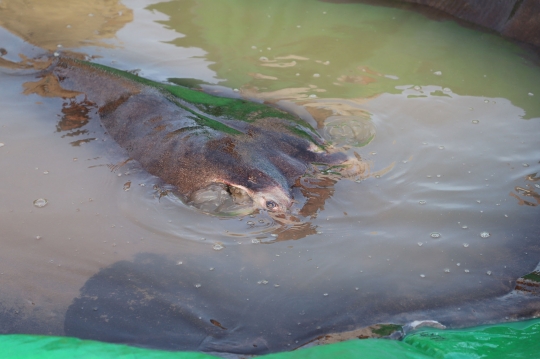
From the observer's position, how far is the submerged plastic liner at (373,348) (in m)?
2.39

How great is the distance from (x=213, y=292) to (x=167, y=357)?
756 millimetres

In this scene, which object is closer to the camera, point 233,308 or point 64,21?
point 233,308

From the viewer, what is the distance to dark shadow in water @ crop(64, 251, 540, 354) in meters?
2.91

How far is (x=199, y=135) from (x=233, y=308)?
145cm

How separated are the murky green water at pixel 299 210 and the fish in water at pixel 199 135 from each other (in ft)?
0.50

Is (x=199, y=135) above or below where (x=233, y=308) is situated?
above

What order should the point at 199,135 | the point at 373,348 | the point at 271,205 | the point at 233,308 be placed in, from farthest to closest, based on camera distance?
the point at 199,135 < the point at 271,205 < the point at 233,308 < the point at 373,348

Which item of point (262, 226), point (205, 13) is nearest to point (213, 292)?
point (262, 226)

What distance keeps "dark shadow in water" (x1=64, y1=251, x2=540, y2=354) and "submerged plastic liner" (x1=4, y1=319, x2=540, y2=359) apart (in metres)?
0.31

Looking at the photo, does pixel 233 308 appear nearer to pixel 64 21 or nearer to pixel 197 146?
pixel 197 146

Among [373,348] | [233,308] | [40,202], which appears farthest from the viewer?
[40,202]

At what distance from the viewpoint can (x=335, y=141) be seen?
4531mm

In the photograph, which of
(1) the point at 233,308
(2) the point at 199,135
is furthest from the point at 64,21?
(1) the point at 233,308

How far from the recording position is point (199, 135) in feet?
13.1
